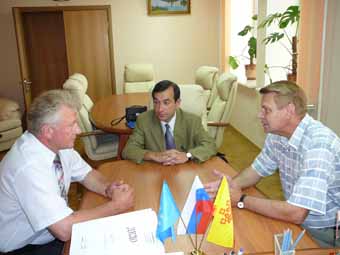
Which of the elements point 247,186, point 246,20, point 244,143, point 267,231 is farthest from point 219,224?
point 246,20

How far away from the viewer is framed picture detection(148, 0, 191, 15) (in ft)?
18.8

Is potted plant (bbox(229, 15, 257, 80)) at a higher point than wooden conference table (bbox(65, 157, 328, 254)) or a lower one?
higher

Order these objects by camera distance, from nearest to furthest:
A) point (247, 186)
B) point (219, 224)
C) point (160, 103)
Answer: point (219, 224) < point (247, 186) < point (160, 103)

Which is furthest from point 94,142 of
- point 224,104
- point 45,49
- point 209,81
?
point 45,49

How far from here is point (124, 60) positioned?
5.97 meters

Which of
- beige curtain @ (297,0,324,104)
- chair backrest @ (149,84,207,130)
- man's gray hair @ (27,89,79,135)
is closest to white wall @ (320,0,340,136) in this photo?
beige curtain @ (297,0,324,104)

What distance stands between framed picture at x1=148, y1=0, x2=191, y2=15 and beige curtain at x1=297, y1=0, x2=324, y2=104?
9.63ft

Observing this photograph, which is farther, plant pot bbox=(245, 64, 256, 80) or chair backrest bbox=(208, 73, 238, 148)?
plant pot bbox=(245, 64, 256, 80)

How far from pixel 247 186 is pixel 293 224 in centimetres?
39

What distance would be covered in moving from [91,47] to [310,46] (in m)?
3.72

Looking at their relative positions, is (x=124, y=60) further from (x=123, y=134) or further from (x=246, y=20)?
(x=123, y=134)

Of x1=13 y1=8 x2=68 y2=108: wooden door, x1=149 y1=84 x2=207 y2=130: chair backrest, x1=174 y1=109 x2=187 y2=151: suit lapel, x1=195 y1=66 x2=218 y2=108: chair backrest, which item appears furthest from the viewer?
x1=13 y1=8 x2=68 y2=108: wooden door

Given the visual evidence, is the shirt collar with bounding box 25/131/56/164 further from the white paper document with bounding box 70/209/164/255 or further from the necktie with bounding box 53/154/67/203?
the white paper document with bounding box 70/209/164/255

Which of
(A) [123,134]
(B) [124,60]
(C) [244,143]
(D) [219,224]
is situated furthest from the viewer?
(B) [124,60]
